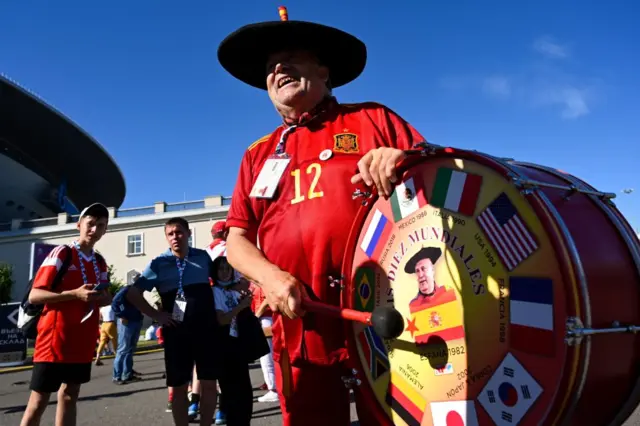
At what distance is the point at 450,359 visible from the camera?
1.45m

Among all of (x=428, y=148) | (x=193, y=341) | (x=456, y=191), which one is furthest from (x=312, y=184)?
(x=193, y=341)

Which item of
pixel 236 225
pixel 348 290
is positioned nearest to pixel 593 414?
pixel 348 290

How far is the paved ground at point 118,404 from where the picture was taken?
18.6ft

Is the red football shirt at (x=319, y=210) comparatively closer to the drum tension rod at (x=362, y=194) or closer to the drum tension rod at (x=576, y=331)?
A: the drum tension rod at (x=362, y=194)

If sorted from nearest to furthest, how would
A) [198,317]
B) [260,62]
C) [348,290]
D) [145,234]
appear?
[348,290] < [260,62] < [198,317] < [145,234]

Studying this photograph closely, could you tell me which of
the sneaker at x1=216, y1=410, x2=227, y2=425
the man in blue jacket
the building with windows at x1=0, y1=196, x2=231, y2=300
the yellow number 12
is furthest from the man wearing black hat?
the building with windows at x1=0, y1=196, x2=231, y2=300

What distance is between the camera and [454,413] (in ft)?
4.66

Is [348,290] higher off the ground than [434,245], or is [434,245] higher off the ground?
[434,245]

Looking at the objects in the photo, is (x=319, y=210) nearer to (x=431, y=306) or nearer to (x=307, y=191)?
(x=307, y=191)

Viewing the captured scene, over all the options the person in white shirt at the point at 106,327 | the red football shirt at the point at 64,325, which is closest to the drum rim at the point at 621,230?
the red football shirt at the point at 64,325

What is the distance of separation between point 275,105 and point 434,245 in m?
Result: 1.11

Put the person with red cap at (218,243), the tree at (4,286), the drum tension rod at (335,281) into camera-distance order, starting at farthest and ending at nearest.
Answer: the tree at (4,286) → the person with red cap at (218,243) → the drum tension rod at (335,281)

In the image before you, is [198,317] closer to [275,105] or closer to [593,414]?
[275,105]

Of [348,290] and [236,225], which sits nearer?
[348,290]
